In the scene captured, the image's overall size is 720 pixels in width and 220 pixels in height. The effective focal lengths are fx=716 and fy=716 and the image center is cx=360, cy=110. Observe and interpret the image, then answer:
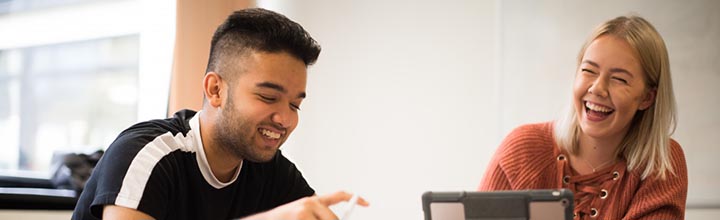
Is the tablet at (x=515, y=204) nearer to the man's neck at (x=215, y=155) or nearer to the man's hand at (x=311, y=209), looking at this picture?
the man's hand at (x=311, y=209)

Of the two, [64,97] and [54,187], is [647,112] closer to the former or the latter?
[54,187]

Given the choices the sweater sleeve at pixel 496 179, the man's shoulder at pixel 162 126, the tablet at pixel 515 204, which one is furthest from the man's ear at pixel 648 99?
the man's shoulder at pixel 162 126

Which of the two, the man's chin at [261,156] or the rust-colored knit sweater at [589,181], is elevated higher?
the man's chin at [261,156]

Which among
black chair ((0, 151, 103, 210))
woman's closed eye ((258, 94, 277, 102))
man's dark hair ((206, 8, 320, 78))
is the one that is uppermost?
man's dark hair ((206, 8, 320, 78))

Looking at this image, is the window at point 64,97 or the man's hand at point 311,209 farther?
the window at point 64,97

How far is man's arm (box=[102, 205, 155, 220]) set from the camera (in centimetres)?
127

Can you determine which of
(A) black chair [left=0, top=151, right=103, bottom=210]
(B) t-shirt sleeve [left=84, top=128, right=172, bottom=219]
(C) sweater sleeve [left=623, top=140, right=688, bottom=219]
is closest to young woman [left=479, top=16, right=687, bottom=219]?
(C) sweater sleeve [left=623, top=140, right=688, bottom=219]

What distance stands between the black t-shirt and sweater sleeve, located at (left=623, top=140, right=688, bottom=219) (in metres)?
0.81

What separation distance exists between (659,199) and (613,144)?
8.4 inches

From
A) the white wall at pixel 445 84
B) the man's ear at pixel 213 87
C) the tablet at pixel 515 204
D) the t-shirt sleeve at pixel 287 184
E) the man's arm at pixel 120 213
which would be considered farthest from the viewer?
the white wall at pixel 445 84

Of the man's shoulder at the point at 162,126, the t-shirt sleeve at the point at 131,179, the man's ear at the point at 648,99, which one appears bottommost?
the t-shirt sleeve at the point at 131,179

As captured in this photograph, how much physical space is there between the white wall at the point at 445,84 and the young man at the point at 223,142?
62.7 inches

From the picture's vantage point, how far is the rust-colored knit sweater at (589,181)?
1.75 m

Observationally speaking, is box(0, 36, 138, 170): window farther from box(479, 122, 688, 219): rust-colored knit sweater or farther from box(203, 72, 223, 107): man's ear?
box(479, 122, 688, 219): rust-colored knit sweater
